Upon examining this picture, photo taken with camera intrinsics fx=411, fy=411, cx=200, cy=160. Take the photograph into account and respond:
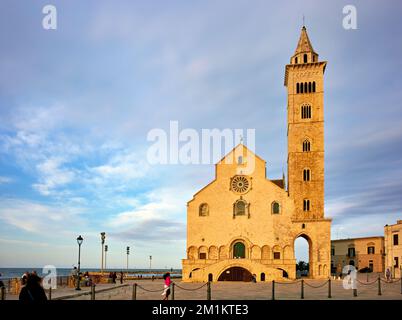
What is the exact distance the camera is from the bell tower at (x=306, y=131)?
173 ft

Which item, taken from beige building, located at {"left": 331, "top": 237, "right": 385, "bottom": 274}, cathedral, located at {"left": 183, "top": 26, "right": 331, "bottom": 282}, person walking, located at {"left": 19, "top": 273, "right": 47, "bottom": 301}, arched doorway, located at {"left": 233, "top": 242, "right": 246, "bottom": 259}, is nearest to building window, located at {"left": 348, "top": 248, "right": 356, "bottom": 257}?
beige building, located at {"left": 331, "top": 237, "right": 385, "bottom": 274}

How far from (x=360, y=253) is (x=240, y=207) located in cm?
3753

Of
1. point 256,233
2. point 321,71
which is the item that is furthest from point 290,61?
A: point 256,233

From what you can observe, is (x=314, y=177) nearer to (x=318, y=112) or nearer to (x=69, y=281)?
(x=318, y=112)

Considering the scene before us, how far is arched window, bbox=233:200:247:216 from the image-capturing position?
52.7m

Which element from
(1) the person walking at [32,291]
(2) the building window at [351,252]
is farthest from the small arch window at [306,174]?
(1) the person walking at [32,291]

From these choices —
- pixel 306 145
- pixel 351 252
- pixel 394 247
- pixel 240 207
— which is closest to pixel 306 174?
pixel 306 145

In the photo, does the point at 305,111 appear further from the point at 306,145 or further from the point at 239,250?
the point at 239,250

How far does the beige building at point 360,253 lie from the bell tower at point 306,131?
84.1 ft

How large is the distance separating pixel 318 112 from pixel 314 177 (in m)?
8.78

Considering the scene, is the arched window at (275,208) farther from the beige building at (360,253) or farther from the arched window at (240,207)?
the beige building at (360,253)

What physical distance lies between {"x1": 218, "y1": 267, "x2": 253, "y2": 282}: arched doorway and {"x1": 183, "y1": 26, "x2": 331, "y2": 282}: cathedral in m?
1.74

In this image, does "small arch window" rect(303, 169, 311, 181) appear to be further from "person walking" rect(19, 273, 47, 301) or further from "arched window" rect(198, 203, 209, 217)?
"person walking" rect(19, 273, 47, 301)

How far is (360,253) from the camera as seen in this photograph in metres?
78.2
